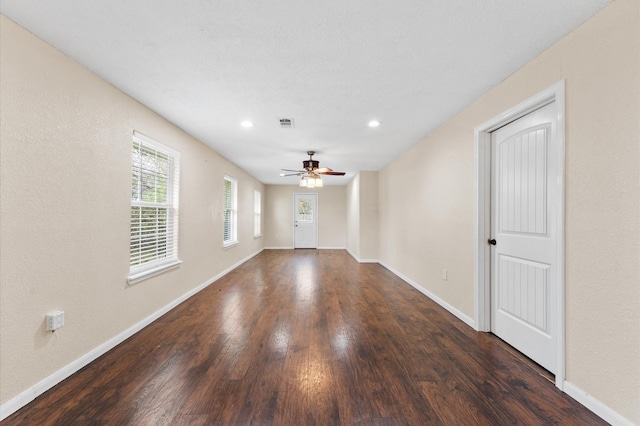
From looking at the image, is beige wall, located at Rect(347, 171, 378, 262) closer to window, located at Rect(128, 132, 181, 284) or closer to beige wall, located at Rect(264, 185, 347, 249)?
beige wall, located at Rect(264, 185, 347, 249)

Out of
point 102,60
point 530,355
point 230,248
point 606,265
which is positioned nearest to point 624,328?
point 606,265

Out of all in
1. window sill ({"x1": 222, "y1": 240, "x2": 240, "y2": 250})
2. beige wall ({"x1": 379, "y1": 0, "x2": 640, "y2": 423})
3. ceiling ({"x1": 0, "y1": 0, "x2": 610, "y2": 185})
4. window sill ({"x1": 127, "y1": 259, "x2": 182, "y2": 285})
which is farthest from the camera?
window sill ({"x1": 222, "y1": 240, "x2": 240, "y2": 250})

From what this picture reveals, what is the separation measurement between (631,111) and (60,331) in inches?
147

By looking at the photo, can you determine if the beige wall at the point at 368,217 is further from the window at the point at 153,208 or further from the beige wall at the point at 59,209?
the beige wall at the point at 59,209

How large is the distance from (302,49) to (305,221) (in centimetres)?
772

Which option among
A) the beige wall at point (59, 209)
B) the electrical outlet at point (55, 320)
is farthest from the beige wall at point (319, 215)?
the electrical outlet at point (55, 320)

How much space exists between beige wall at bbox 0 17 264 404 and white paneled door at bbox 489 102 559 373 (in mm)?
3392

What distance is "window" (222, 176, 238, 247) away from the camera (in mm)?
5539

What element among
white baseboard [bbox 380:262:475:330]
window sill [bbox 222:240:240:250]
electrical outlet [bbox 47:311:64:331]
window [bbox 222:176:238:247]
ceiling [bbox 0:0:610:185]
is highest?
ceiling [bbox 0:0:610:185]

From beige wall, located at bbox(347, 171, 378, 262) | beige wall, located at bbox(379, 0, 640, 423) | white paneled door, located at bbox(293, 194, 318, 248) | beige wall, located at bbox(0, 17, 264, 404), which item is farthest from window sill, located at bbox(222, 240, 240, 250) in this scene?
beige wall, located at bbox(379, 0, 640, 423)

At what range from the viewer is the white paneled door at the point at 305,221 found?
9383mm

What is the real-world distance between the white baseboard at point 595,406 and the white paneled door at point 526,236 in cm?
21

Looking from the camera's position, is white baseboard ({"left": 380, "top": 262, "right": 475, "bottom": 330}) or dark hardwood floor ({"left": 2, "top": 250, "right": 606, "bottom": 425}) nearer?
dark hardwood floor ({"left": 2, "top": 250, "right": 606, "bottom": 425})

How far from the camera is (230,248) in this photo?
218 inches
